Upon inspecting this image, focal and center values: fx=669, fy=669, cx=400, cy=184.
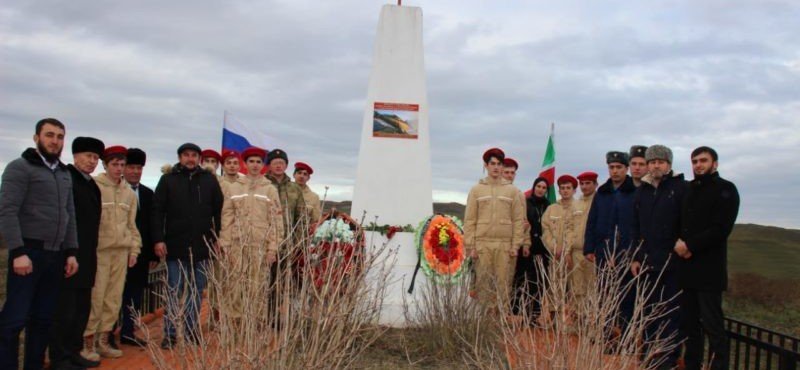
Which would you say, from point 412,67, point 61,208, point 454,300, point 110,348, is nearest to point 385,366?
point 454,300

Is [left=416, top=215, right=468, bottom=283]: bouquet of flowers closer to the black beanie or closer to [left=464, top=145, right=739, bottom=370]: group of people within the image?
[left=464, top=145, right=739, bottom=370]: group of people

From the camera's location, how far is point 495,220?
607 cm

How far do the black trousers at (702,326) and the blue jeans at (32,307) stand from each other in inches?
172

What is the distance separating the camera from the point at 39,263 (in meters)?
4.25

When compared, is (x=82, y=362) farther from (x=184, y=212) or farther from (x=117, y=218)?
(x=184, y=212)

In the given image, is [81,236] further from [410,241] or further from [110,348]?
[410,241]

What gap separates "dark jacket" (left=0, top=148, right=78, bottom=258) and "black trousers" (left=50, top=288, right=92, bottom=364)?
17.9 inches

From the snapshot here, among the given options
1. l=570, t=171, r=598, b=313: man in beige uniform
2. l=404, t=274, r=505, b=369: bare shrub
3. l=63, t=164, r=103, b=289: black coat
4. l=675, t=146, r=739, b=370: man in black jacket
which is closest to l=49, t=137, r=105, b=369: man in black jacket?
l=63, t=164, r=103, b=289: black coat

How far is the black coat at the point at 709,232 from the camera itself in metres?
4.67

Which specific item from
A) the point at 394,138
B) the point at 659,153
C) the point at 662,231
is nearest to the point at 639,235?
the point at 662,231

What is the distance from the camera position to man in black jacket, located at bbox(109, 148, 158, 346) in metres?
5.84

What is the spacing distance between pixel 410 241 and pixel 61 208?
10.9 feet

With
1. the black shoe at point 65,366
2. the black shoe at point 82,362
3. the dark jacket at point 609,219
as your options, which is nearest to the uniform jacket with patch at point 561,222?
the dark jacket at point 609,219

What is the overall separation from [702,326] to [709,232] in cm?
72
